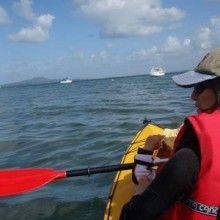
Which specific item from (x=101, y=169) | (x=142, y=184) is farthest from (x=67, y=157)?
(x=142, y=184)

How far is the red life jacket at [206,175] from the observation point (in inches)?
78.8

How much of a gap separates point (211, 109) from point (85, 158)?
6687 mm

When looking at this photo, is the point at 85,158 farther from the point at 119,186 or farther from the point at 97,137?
the point at 119,186

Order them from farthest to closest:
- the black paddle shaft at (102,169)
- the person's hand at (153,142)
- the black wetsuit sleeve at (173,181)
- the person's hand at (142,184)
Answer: the black paddle shaft at (102,169)
the person's hand at (153,142)
the person's hand at (142,184)
the black wetsuit sleeve at (173,181)

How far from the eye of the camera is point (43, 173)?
4.62m

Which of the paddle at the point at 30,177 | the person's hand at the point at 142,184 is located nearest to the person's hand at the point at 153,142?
the person's hand at the point at 142,184

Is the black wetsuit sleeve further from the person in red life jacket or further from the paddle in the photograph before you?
the paddle

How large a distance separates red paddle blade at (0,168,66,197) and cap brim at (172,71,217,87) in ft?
8.29

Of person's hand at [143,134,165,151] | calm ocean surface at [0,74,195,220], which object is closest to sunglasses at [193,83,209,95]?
person's hand at [143,134,165,151]

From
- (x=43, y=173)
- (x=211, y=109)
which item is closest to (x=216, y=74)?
(x=211, y=109)

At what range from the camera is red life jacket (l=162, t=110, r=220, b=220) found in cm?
200

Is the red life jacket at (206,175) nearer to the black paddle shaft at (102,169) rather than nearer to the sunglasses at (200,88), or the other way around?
the sunglasses at (200,88)

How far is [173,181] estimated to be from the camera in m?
1.99

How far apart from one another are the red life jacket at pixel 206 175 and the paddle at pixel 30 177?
2088 mm
